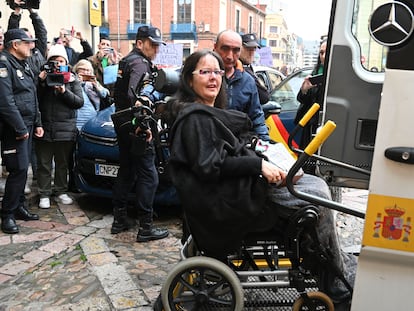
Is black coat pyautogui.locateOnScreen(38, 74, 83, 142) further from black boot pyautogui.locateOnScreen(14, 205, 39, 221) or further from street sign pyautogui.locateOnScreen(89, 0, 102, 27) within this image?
street sign pyautogui.locateOnScreen(89, 0, 102, 27)

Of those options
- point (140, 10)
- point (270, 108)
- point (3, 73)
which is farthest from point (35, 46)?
point (140, 10)

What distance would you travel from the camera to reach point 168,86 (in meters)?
3.16

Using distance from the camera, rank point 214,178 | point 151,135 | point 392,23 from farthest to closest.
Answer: point 151,135
point 214,178
point 392,23

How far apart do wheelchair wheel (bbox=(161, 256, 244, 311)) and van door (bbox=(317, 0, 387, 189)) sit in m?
1.03

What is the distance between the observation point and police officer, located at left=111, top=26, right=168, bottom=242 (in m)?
4.29

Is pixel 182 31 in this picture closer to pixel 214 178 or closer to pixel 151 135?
pixel 151 135

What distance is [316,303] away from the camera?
102 inches

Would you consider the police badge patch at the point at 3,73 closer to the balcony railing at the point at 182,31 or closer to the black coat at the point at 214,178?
the black coat at the point at 214,178

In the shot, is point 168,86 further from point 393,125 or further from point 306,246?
point 393,125

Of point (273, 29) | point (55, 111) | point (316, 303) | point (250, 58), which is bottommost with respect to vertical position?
point (316, 303)

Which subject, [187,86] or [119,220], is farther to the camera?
[119,220]

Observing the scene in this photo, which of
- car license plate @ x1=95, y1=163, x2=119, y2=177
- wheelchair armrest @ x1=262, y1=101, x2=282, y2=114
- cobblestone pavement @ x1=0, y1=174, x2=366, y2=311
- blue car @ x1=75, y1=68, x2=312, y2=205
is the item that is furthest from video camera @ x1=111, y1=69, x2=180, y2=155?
wheelchair armrest @ x1=262, y1=101, x2=282, y2=114

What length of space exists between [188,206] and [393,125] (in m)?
1.08

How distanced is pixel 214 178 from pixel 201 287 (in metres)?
0.71
